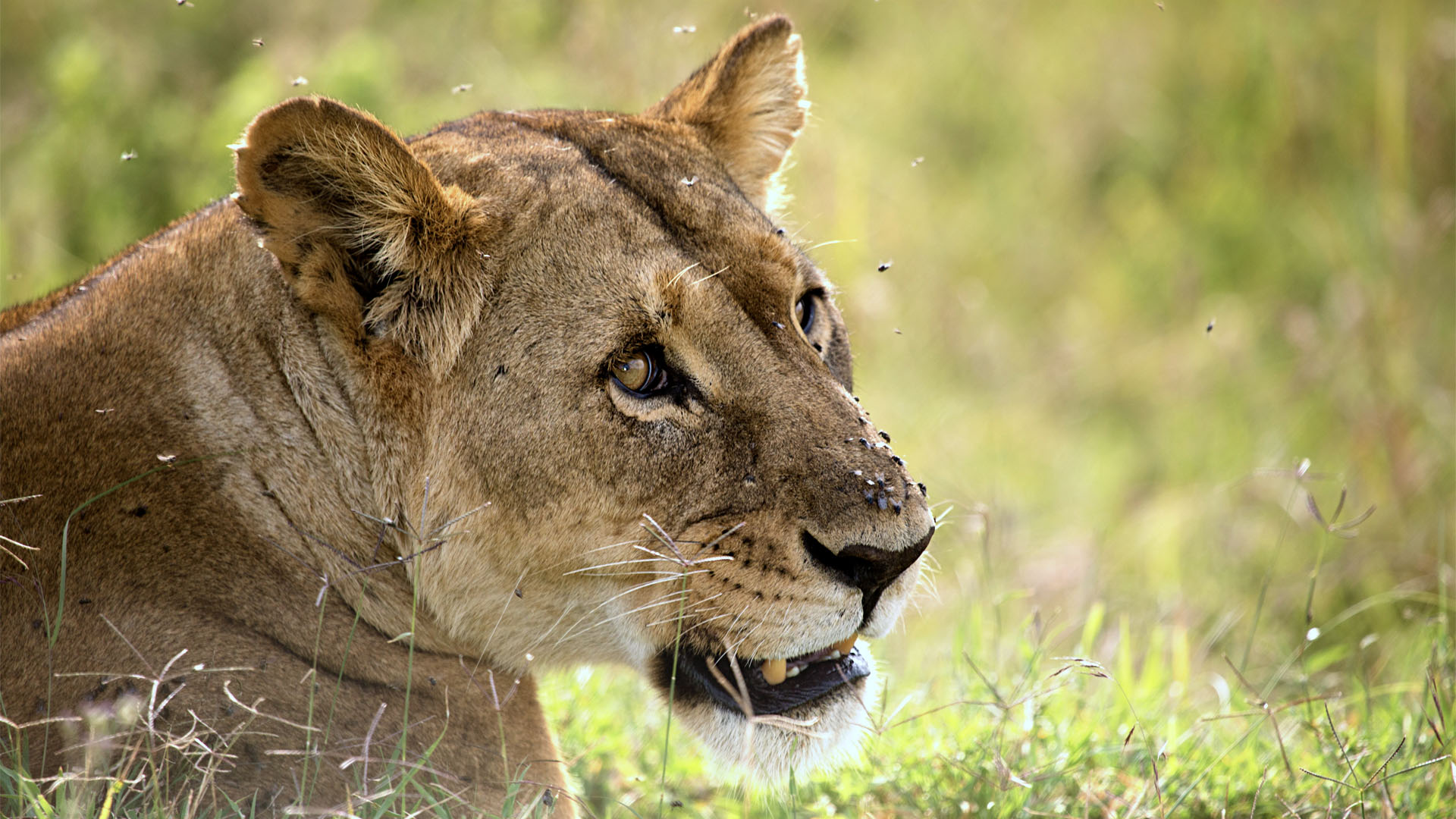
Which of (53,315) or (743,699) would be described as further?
(53,315)

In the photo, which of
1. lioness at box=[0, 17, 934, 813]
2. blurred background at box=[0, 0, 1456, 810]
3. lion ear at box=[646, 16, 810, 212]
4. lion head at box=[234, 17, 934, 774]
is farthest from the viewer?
blurred background at box=[0, 0, 1456, 810]

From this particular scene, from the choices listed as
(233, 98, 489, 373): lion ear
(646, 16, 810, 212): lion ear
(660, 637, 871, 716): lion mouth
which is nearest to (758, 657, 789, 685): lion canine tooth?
(660, 637, 871, 716): lion mouth

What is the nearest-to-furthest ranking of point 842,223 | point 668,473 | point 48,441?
1. point 48,441
2. point 668,473
3. point 842,223

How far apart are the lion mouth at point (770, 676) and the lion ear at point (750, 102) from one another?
148cm

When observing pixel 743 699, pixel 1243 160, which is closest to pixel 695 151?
pixel 743 699

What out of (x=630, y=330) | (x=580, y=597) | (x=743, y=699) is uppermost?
(x=630, y=330)

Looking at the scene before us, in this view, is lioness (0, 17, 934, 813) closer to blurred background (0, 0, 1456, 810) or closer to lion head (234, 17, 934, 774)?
lion head (234, 17, 934, 774)

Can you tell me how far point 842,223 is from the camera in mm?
8508

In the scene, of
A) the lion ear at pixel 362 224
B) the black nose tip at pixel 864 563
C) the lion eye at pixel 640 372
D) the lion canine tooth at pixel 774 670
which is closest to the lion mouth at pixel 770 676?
the lion canine tooth at pixel 774 670

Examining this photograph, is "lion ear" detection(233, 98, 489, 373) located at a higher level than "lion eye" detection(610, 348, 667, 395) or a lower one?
higher

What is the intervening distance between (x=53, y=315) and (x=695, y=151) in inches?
69.7

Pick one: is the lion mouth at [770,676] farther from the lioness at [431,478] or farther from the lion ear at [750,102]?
the lion ear at [750,102]

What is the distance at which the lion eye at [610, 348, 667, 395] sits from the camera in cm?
325

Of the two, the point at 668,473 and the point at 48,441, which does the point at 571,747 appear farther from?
the point at 48,441
